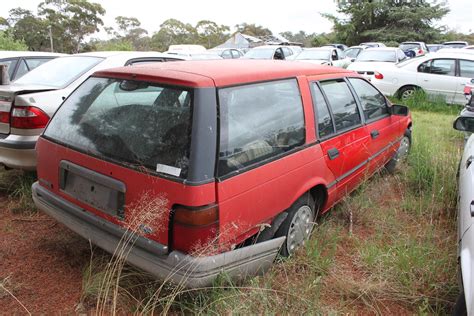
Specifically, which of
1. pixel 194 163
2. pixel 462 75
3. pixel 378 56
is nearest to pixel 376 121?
pixel 194 163

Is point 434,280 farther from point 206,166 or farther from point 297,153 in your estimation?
point 206,166

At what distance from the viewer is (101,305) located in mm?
2402

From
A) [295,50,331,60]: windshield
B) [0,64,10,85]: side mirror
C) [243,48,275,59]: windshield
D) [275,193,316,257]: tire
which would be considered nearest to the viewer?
[275,193,316,257]: tire

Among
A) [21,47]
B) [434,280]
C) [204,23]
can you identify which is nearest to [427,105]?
[434,280]

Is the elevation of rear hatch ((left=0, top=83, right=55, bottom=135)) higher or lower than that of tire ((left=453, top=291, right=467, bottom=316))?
higher

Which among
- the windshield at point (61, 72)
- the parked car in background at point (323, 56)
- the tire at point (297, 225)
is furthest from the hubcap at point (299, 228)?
the parked car in background at point (323, 56)

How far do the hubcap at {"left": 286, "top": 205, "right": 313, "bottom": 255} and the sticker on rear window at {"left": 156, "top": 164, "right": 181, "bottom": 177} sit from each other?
3.79 ft

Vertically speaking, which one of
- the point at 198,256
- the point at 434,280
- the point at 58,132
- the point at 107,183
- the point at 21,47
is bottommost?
the point at 434,280

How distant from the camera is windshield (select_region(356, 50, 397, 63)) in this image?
13750mm

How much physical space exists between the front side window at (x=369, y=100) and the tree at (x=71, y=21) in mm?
40912

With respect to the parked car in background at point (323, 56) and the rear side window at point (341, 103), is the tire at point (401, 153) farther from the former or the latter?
the parked car in background at point (323, 56)

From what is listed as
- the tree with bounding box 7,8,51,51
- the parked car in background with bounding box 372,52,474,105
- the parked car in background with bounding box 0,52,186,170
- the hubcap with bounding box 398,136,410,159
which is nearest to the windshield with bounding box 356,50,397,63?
the parked car in background with bounding box 372,52,474,105

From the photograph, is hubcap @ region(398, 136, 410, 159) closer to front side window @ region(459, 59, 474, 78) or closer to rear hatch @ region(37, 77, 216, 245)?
rear hatch @ region(37, 77, 216, 245)

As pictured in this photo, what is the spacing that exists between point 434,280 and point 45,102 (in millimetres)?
3872
